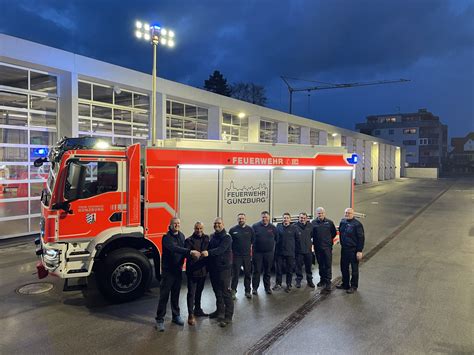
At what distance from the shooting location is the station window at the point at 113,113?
49.1 feet

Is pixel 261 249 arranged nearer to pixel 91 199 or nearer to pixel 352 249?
pixel 352 249

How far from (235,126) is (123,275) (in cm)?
1814

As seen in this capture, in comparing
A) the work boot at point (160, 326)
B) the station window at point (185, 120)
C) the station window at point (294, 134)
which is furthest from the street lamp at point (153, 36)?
the station window at point (294, 134)

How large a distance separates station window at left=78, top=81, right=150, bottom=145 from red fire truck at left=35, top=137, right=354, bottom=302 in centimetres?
826

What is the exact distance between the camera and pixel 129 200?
21.7ft

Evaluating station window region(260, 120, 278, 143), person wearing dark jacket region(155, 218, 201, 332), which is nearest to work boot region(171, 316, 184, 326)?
person wearing dark jacket region(155, 218, 201, 332)

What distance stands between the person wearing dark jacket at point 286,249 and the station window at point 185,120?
13.1 meters

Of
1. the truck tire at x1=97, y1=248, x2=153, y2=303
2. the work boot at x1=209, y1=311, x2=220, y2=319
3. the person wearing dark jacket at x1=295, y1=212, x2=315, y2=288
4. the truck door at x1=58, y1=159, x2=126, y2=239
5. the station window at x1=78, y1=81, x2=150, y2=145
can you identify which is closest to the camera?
the work boot at x1=209, y1=311, x2=220, y2=319

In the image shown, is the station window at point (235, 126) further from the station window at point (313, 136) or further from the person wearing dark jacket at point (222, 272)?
the person wearing dark jacket at point (222, 272)

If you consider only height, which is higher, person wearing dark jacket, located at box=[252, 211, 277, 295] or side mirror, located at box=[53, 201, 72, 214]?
side mirror, located at box=[53, 201, 72, 214]

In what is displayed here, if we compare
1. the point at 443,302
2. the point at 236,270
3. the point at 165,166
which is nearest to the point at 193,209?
the point at 165,166

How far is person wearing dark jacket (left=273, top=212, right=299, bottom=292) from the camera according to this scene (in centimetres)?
717

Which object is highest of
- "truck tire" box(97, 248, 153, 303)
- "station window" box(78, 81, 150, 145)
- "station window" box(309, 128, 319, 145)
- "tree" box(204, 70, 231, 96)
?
"tree" box(204, 70, 231, 96)

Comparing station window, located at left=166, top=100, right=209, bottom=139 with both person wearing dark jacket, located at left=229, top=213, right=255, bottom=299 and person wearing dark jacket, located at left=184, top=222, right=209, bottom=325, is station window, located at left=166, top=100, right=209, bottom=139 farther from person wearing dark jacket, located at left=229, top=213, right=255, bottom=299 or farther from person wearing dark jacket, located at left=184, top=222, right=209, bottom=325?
person wearing dark jacket, located at left=184, top=222, right=209, bottom=325
